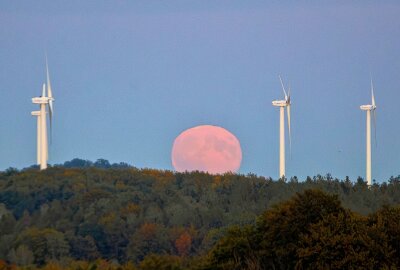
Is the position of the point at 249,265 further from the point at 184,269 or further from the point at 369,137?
the point at 369,137

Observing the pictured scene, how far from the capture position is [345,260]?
340 feet

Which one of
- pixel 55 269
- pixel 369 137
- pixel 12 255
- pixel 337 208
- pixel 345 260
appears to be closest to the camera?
pixel 345 260

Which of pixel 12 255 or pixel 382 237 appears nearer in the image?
pixel 382 237

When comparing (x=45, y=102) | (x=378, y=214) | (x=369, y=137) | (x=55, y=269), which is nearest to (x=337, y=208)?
(x=378, y=214)

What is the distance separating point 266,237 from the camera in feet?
359

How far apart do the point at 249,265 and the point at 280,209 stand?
5.12 metres

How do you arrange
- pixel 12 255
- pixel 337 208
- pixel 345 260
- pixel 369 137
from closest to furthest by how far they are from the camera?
pixel 345 260 → pixel 337 208 → pixel 369 137 → pixel 12 255

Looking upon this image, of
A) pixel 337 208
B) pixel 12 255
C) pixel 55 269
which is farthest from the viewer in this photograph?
pixel 12 255

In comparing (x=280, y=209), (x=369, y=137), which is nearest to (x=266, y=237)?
(x=280, y=209)

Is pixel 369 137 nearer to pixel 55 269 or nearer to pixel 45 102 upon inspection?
pixel 45 102

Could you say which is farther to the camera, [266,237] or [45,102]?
[45,102]

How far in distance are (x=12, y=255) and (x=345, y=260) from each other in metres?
95.1

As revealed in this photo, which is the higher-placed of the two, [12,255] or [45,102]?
[45,102]

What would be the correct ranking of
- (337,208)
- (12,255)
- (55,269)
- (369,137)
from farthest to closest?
(12,255) < (369,137) < (55,269) < (337,208)
